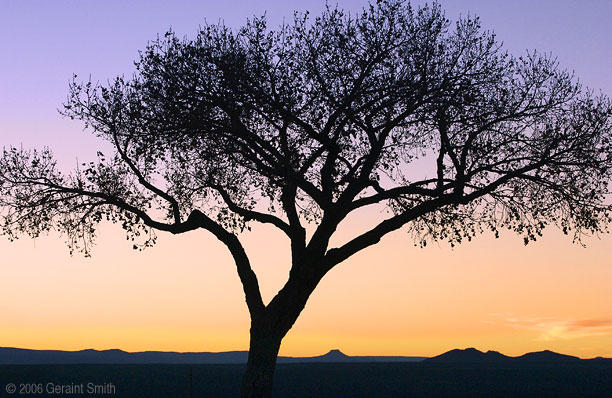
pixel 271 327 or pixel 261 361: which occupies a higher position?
pixel 271 327

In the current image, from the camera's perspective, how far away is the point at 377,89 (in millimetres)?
25375

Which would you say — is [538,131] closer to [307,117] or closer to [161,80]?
[307,117]

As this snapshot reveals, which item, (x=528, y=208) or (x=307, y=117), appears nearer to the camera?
(x=307, y=117)

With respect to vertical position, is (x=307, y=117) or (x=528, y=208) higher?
(x=307, y=117)

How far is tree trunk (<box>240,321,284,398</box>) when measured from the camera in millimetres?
24583

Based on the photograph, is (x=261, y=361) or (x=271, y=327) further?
(x=271, y=327)

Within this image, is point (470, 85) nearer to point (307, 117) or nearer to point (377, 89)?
point (377, 89)

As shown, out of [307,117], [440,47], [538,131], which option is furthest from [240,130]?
[538,131]

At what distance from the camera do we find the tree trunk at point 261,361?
2458 centimetres

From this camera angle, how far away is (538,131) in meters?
27.0

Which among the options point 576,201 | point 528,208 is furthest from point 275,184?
point 576,201

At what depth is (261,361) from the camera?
24.7 metres

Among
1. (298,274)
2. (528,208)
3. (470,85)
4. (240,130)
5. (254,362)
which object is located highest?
(470,85)

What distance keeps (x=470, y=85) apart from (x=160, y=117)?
37.0 feet
